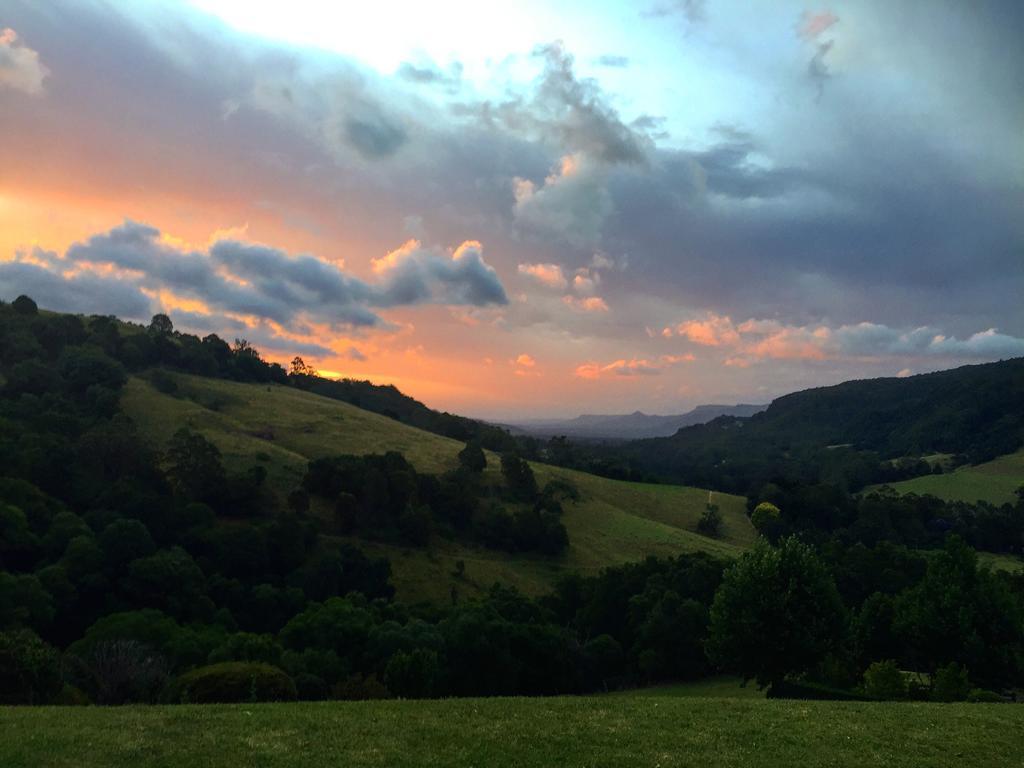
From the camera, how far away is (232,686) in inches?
901

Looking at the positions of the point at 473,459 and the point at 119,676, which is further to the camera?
the point at 473,459

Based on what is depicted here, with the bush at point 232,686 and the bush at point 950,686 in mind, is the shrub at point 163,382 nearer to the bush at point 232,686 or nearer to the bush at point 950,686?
the bush at point 232,686

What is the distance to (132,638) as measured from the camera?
43375mm

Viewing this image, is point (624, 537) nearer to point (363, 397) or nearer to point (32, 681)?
point (32, 681)

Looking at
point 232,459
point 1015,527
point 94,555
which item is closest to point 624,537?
point 232,459

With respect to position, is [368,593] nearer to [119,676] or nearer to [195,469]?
[195,469]

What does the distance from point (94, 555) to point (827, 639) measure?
60484 mm

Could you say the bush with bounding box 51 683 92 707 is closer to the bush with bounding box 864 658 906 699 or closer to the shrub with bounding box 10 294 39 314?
the bush with bounding box 864 658 906 699

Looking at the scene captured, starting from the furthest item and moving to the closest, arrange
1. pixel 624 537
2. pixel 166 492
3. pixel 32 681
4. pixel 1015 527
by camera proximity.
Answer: pixel 1015 527
pixel 624 537
pixel 166 492
pixel 32 681

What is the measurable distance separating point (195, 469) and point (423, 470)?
35.1 m

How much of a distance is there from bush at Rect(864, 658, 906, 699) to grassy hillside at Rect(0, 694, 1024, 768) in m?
12.2

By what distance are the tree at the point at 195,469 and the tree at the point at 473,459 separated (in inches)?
1578

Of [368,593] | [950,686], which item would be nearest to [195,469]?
[368,593]

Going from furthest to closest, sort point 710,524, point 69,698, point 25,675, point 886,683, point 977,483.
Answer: point 977,483
point 710,524
point 886,683
point 69,698
point 25,675
